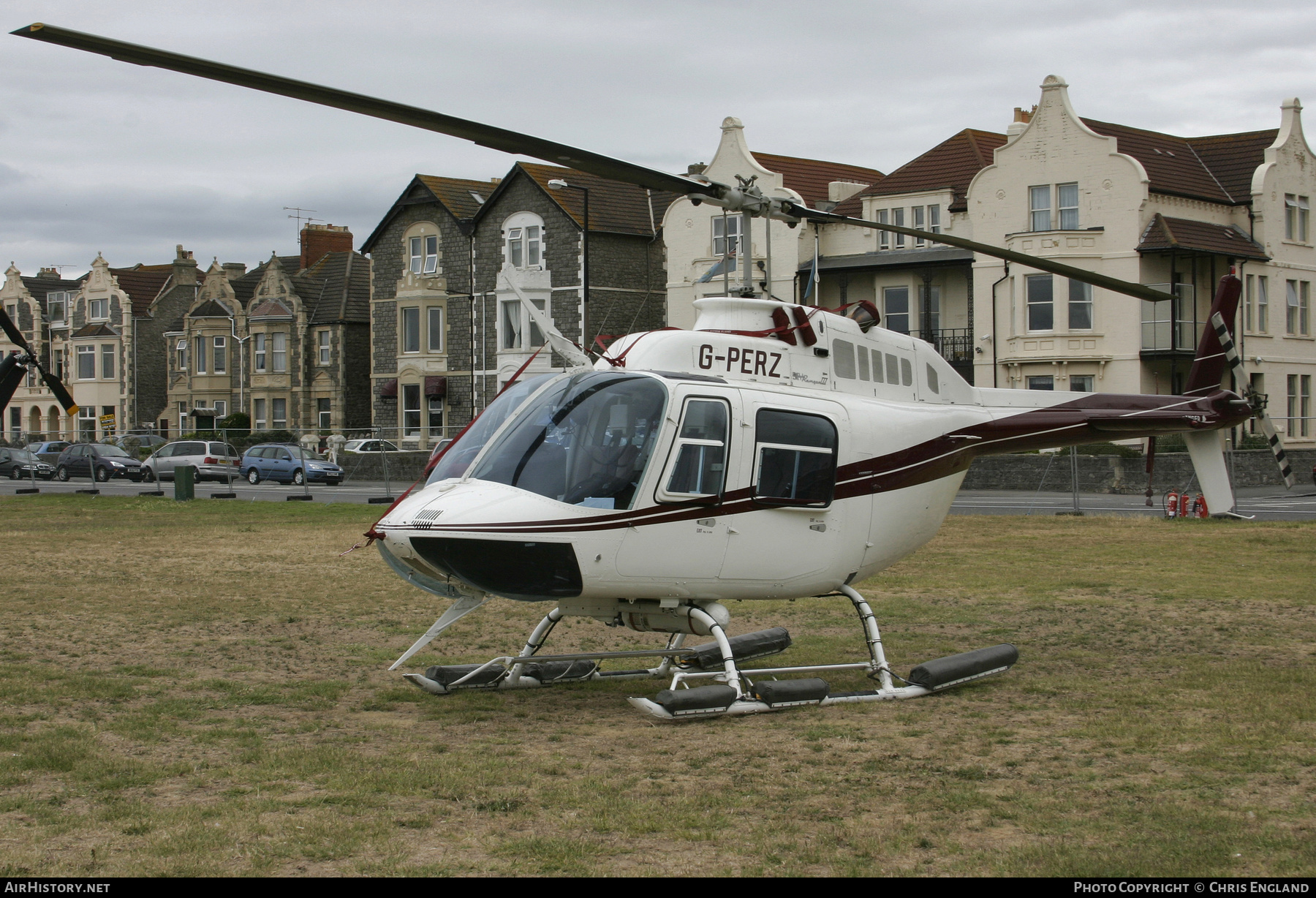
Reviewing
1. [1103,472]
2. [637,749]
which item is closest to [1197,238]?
[1103,472]

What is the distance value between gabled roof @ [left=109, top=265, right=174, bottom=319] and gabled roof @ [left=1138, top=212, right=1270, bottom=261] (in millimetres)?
60575

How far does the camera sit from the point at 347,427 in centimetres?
6562

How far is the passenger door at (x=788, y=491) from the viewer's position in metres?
10.6

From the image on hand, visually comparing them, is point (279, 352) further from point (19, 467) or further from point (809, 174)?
point (809, 174)

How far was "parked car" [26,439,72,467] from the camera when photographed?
54366 mm

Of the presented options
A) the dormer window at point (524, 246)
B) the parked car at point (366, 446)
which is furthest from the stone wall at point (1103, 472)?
the parked car at point (366, 446)

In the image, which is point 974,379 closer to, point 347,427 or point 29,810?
point 347,427

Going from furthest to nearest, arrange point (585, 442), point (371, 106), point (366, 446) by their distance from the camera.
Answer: point (366, 446)
point (585, 442)
point (371, 106)

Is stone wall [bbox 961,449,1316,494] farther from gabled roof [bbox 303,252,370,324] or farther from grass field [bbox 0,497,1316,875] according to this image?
gabled roof [bbox 303,252,370,324]

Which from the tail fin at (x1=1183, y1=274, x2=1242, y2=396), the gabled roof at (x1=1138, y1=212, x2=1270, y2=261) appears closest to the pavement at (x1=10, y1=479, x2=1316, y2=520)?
the gabled roof at (x1=1138, y1=212, x2=1270, y2=261)

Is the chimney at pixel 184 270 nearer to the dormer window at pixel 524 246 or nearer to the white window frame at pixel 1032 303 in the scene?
the dormer window at pixel 524 246

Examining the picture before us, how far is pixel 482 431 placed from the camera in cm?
1038

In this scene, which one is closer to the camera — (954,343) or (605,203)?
(954,343)

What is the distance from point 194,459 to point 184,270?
114 ft
